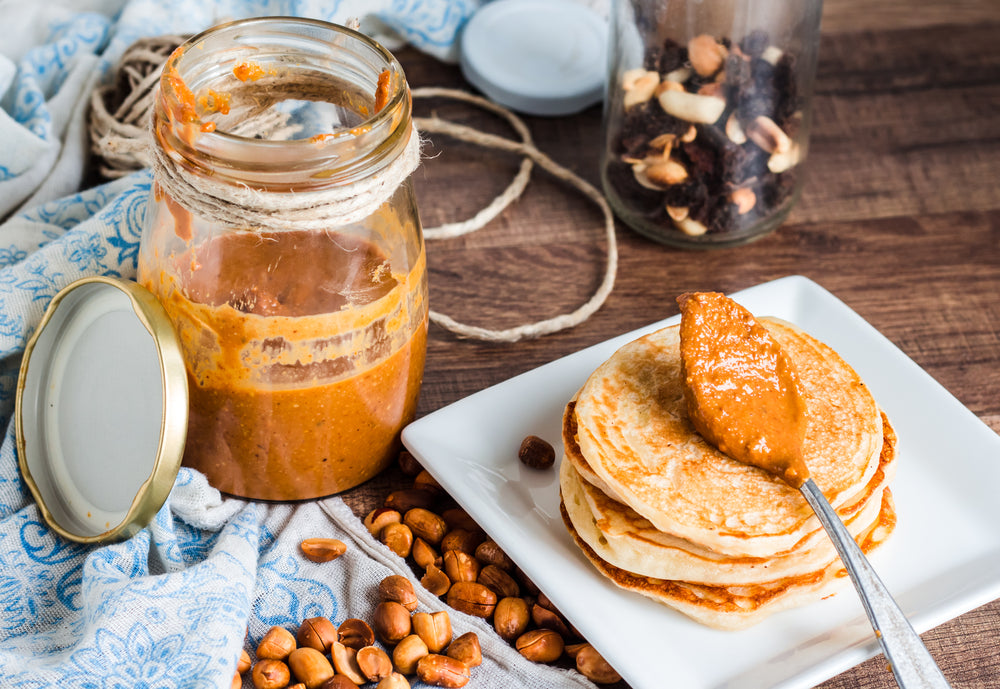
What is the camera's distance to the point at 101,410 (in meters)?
1.35

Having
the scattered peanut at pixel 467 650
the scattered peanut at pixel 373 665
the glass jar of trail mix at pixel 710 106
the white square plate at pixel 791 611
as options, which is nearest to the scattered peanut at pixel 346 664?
the scattered peanut at pixel 373 665

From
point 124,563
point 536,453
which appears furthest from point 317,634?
point 536,453

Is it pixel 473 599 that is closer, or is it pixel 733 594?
pixel 733 594

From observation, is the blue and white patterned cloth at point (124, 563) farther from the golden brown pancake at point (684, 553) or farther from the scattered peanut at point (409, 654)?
the golden brown pancake at point (684, 553)

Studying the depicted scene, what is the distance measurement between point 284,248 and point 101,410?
→ 335 millimetres

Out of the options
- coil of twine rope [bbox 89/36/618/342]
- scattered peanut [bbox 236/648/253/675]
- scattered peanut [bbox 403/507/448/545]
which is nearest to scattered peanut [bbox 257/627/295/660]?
scattered peanut [bbox 236/648/253/675]

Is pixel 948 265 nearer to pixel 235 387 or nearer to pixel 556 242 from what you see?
pixel 556 242

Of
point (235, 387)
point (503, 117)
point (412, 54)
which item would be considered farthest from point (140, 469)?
point (412, 54)

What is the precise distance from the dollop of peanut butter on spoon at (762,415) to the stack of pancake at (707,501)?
0.03 meters

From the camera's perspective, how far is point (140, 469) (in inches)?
50.4

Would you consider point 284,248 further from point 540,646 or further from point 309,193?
point 540,646

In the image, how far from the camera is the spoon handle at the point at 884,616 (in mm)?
1073

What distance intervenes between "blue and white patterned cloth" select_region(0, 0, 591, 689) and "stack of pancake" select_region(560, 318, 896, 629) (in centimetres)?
18

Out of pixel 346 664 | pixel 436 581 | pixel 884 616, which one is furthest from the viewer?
pixel 436 581
